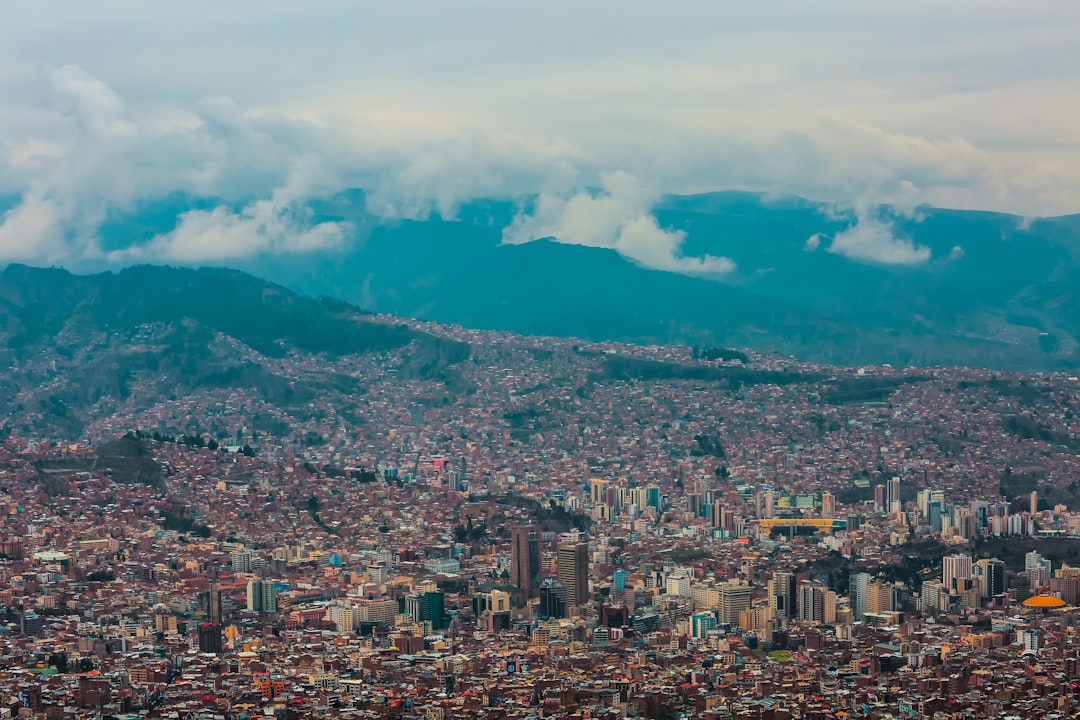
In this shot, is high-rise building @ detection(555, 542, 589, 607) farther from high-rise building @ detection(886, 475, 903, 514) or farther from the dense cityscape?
high-rise building @ detection(886, 475, 903, 514)

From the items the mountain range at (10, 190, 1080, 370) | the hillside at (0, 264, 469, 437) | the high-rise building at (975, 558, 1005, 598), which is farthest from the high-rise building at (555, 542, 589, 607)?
the mountain range at (10, 190, 1080, 370)

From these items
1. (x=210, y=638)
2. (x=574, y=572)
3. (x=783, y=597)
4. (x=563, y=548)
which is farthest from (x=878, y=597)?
(x=210, y=638)

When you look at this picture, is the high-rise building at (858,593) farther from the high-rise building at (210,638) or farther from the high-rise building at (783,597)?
the high-rise building at (210,638)

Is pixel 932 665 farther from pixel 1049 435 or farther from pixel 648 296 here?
pixel 648 296

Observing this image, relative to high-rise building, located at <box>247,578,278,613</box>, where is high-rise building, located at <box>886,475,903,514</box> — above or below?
above

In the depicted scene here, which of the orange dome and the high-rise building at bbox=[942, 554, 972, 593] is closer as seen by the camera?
the orange dome

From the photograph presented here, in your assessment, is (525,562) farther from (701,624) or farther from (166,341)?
(166,341)

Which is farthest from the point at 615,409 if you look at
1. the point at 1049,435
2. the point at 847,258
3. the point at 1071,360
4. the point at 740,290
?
the point at 847,258
